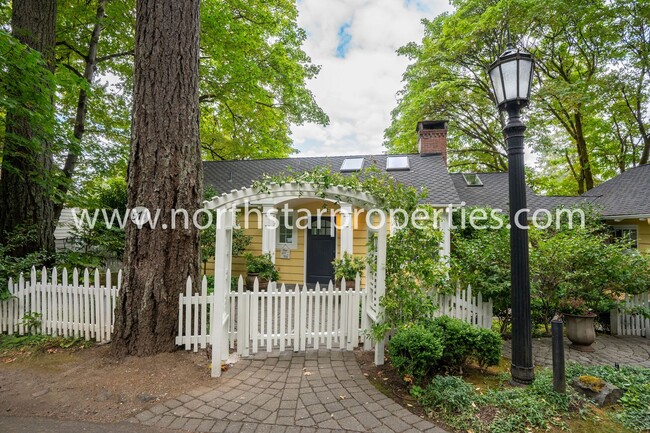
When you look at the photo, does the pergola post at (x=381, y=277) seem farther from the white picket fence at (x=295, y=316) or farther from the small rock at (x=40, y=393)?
the small rock at (x=40, y=393)

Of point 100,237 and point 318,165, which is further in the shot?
point 318,165

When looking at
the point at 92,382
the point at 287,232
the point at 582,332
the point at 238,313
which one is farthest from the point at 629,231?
the point at 92,382

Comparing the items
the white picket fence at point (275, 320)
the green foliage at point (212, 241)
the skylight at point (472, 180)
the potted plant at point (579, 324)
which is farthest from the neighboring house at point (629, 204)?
the green foliage at point (212, 241)

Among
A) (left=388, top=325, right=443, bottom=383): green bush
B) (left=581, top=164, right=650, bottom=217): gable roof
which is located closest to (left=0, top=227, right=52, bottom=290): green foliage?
(left=388, top=325, right=443, bottom=383): green bush

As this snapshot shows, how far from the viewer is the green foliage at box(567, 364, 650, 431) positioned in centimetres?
242

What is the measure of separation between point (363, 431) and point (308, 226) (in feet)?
22.1

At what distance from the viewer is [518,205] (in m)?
2.97

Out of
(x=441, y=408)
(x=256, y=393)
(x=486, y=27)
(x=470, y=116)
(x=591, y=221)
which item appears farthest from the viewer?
(x=470, y=116)

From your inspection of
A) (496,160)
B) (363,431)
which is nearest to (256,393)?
(363,431)

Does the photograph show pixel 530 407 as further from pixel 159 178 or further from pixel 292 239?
pixel 292 239

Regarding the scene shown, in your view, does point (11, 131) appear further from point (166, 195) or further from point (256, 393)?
point (256, 393)

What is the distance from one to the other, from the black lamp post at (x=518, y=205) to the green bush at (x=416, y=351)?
0.80 m

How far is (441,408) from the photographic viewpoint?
262cm

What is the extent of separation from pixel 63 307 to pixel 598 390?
22.1 feet
